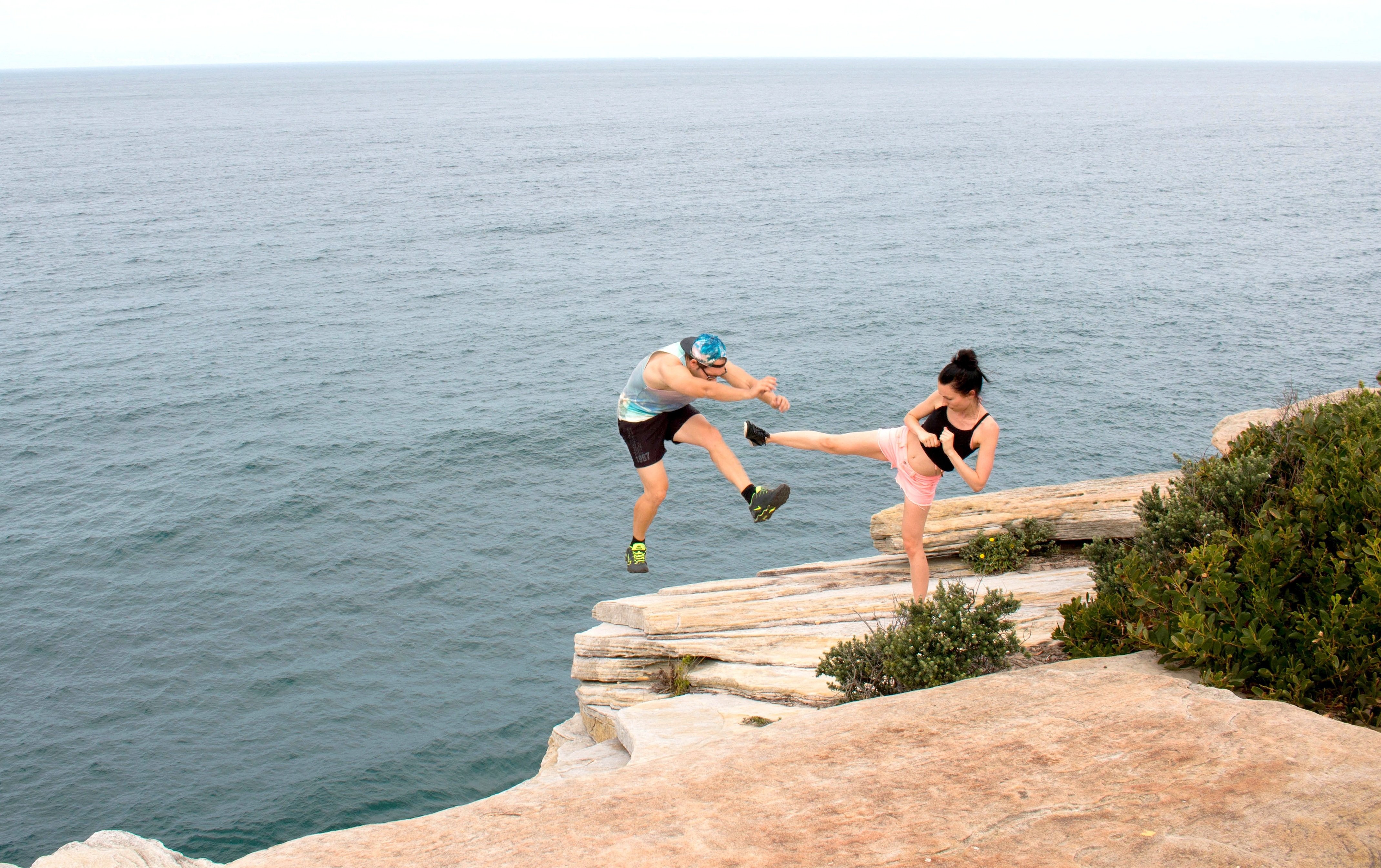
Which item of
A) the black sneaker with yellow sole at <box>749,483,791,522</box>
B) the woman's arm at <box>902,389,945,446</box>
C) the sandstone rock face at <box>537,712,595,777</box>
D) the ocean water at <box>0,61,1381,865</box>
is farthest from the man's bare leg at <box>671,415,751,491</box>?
the ocean water at <box>0,61,1381,865</box>

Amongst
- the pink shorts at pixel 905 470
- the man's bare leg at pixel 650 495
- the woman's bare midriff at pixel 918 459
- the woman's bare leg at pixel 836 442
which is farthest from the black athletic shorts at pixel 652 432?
the woman's bare midriff at pixel 918 459

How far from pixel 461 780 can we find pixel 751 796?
35.0m

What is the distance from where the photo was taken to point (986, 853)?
280 inches

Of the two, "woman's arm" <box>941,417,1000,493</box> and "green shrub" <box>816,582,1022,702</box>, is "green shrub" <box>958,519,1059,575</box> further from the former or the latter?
"woman's arm" <box>941,417,1000,493</box>

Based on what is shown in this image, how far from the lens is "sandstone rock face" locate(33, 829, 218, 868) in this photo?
9352 millimetres

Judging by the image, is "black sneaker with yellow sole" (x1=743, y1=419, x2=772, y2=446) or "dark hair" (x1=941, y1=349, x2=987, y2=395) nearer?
"dark hair" (x1=941, y1=349, x2=987, y2=395)

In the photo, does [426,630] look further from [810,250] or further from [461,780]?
[810,250]

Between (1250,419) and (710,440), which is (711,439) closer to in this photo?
(710,440)

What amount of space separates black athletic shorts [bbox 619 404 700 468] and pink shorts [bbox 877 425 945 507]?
102 inches

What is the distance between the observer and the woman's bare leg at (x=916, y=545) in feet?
43.5

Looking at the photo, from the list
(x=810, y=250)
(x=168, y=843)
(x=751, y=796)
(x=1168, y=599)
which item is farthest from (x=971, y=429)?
(x=810, y=250)

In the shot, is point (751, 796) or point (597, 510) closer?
point (751, 796)

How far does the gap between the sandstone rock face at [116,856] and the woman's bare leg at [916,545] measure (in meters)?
9.21

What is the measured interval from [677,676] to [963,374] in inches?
304
